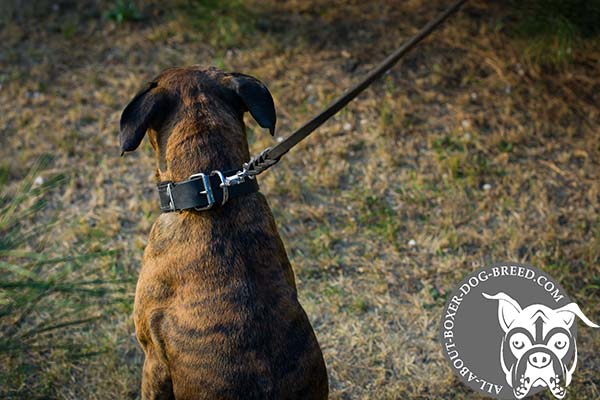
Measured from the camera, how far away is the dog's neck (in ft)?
9.79

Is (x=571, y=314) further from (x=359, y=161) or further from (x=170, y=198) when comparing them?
(x=170, y=198)

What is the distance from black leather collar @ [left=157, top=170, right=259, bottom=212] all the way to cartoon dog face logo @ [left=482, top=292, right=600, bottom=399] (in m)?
1.81

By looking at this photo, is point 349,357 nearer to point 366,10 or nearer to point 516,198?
point 516,198

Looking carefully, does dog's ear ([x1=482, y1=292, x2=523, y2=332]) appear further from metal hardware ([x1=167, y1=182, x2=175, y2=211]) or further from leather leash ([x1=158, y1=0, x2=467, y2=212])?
metal hardware ([x1=167, y1=182, x2=175, y2=211])

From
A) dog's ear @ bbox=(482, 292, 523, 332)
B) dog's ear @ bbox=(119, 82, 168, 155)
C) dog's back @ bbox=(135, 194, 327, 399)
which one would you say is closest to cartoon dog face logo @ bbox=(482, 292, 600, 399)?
dog's ear @ bbox=(482, 292, 523, 332)

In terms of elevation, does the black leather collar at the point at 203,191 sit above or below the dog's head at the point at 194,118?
below

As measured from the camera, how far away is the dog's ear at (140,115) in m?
3.02

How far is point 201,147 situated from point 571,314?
239 centimetres

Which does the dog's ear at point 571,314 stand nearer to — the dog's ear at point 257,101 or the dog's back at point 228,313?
the dog's back at point 228,313

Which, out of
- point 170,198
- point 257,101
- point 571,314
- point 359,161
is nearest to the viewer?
point 170,198

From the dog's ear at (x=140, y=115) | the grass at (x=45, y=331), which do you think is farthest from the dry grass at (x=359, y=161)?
the dog's ear at (x=140, y=115)

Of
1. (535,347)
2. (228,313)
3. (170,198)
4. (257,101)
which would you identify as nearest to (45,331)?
(170,198)

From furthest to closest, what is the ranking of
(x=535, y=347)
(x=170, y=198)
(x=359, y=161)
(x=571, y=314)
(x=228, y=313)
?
(x=359, y=161)
(x=571, y=314)
(x=535, y=347)
(x=170, y=198)
(x=228, y=313)

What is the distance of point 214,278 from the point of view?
2854 millimetres
